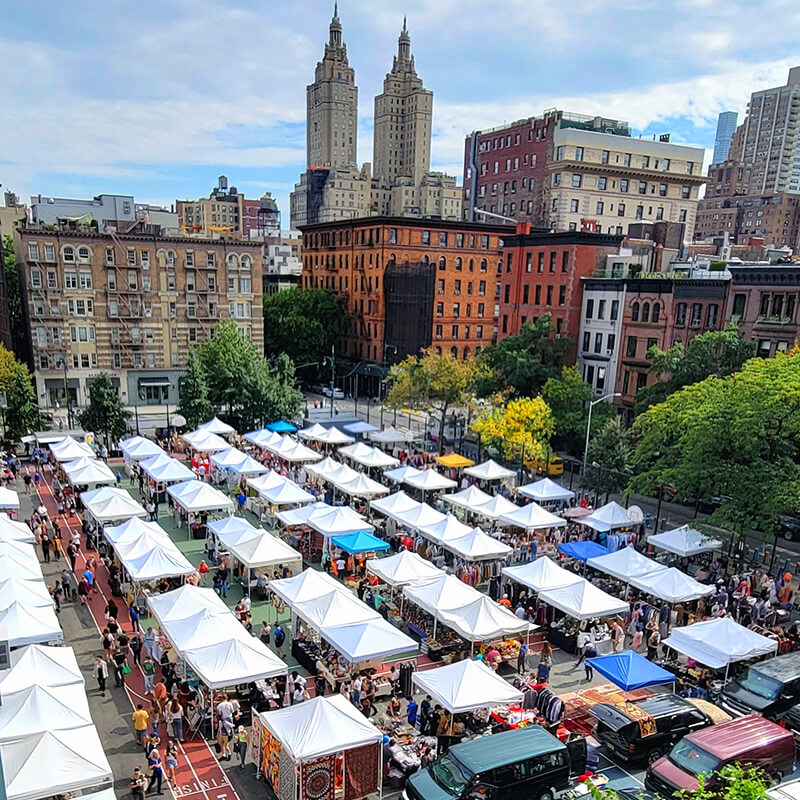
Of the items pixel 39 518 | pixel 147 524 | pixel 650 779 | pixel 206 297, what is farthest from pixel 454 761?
pixel 206 297

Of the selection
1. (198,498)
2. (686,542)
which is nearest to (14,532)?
(198,498)

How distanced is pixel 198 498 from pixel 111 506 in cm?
354

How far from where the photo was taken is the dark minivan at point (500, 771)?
13758 millimetres

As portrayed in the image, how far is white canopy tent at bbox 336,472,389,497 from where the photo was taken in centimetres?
3294

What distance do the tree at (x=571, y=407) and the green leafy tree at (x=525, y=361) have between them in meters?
2.25

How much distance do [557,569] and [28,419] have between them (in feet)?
118

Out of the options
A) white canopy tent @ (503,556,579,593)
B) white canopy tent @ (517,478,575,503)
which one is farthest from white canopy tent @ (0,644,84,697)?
white canopy tent @ (517,478,575,503)

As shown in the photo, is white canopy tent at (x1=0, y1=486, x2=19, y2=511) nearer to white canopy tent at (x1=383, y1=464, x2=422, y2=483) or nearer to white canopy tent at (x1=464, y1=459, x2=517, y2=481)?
white canopy tent at (x1=383, y1=464, x2=422, y2=483)

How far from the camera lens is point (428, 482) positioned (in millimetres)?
34844

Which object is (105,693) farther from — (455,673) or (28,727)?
(455,673)

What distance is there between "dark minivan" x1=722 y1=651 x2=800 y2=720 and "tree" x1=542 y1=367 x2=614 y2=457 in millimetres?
26120

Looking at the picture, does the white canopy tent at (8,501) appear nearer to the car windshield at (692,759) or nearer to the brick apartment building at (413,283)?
the car windshield at (692,759)

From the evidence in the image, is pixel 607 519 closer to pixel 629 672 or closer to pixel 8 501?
pixel 629 672

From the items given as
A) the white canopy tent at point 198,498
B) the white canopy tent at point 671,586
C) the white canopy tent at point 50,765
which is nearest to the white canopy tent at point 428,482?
the white canopy tent at point 198,498
